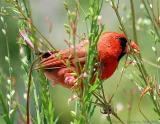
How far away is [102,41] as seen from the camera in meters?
2.49

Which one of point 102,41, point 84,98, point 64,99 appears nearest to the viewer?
point 84,98

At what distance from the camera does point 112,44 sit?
8.54 ft

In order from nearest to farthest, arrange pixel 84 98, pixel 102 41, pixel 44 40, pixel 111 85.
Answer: pixel 84 98 < pixel 44 40 < pixel 102 41 < pixel 111 85

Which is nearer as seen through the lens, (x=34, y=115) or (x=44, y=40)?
(x=44, y=40)

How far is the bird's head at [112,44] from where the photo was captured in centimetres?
247

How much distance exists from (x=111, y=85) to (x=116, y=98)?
0.35ft

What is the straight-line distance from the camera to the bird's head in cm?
247

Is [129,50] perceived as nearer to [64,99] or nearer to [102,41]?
[102,41]

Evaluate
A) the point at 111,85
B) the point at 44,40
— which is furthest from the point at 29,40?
the point at 111,85

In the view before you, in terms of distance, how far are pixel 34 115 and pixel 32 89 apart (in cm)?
8

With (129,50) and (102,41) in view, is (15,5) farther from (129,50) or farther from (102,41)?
(102,41)

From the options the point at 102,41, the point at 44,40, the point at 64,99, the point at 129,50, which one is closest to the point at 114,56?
→ the point at 102,41

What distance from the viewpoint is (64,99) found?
469 cm

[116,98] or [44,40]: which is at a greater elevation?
[44,40]
